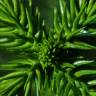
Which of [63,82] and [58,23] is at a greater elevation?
[58,23]

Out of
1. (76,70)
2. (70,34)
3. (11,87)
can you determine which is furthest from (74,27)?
(11,87)

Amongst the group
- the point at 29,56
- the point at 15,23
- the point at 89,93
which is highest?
the point at 15,23

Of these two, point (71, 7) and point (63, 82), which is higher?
point (71, 7)

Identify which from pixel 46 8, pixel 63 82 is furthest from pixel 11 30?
pixel 63 82

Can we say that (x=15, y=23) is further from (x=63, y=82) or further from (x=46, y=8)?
(x=63, y=82)

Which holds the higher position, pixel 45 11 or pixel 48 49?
pixel 45 11

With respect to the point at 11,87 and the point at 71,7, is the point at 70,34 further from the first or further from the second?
the point at 11,87
